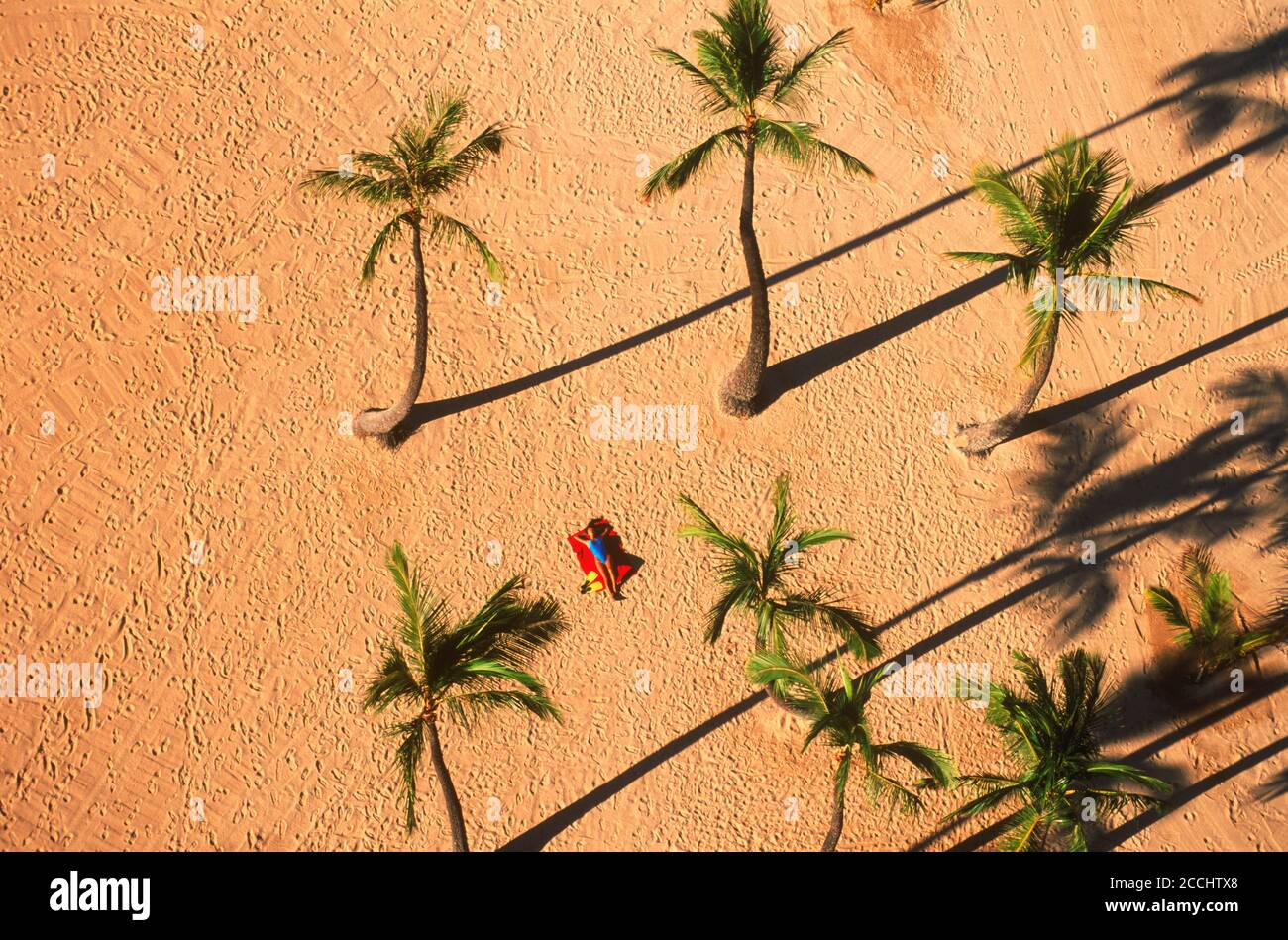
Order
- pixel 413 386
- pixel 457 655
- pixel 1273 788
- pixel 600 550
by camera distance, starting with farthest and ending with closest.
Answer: pixel 1273 788, pixel 600 550, pixel 413 386, pixel 457 655

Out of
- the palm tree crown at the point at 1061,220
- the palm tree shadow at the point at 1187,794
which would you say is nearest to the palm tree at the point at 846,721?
the palm tree shadow at the point at 1187,794

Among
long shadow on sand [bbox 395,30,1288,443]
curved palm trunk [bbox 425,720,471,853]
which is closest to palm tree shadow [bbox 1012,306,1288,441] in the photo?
long shadow on sand [bbox 395,30,1288,443]

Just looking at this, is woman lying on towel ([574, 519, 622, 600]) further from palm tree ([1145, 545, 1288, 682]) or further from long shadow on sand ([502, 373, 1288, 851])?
palm tree ([1145, 545, 1288, 682])

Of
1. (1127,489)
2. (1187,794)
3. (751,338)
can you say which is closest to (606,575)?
(751,338)

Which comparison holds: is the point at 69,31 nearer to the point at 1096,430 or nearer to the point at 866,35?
the point at 866,35

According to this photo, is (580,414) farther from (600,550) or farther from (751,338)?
(751,338)

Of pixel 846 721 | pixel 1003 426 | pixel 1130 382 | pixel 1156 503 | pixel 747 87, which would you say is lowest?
pixel 846 721

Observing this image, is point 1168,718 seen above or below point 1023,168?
below

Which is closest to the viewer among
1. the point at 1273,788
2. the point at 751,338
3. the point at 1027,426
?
the point at 751,338
